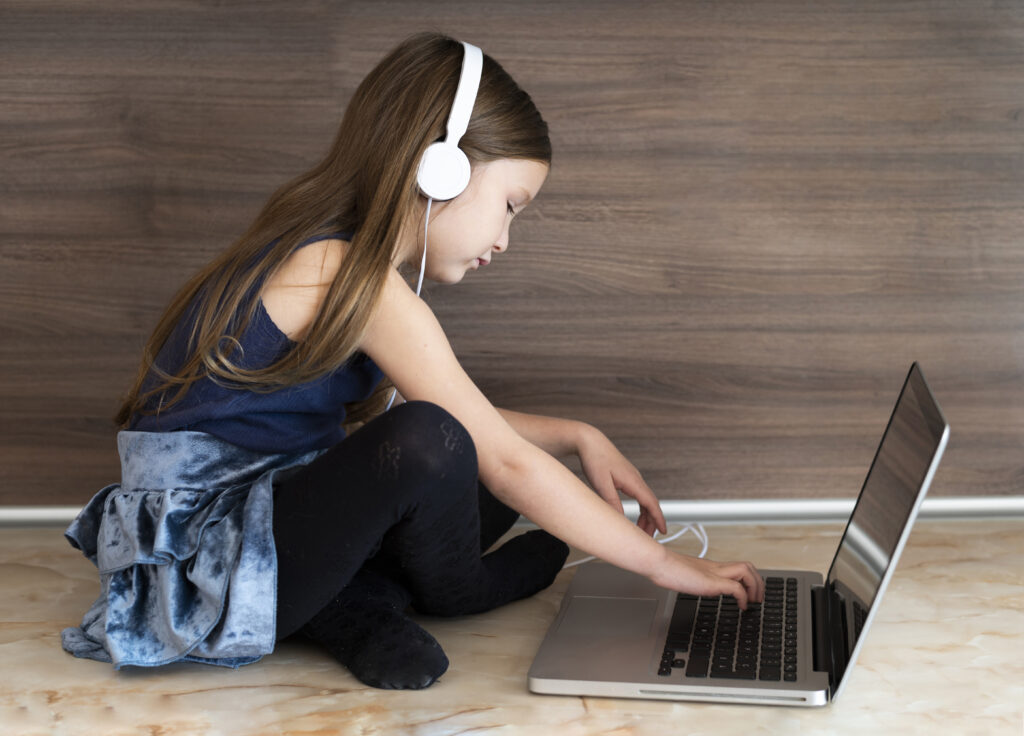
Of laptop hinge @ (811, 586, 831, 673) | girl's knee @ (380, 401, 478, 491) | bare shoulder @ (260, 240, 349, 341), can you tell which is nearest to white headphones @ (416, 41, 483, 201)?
bare shoulder @ (260, 240, 349, 341)

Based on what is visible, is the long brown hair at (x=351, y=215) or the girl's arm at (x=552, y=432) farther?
the girl's arm at (x=552, y=432)

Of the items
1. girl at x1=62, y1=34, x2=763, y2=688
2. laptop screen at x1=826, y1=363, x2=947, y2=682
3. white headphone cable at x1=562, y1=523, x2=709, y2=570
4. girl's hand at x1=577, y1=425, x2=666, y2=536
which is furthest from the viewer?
white headphone cable at x1=562, y1=523, x2=709, y2=570

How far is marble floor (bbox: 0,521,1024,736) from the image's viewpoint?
0.90 metres

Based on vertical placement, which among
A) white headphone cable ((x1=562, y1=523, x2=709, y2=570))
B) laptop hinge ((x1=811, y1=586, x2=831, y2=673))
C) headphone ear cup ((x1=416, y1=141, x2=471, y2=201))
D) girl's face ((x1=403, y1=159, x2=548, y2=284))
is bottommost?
white headphone cable ((x1=562, y1=523, x2=709, y2=570))

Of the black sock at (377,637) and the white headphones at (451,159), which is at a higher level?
the white headphones at (451,159)

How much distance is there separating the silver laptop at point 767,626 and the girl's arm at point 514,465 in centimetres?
5

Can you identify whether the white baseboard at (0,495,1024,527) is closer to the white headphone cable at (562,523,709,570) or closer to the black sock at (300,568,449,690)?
the white headphone cable at (562,523,709,570)

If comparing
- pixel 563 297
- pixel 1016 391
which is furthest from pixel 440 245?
pixel 1016 391

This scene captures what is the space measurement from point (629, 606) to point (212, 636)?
0.41 meters

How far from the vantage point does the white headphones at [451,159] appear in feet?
3.42

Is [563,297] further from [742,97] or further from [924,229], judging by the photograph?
[924,229]

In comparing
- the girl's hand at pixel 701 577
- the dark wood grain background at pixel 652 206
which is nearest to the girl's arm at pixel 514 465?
the girl's hand at pixel 701 577

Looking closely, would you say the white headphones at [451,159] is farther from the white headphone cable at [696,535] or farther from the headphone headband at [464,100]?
the white headphone cable at [696,535]

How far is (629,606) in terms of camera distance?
3.67 feet
